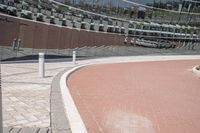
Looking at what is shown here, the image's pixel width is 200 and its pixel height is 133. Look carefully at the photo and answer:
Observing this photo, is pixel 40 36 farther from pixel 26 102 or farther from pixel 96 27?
pixel 96 27

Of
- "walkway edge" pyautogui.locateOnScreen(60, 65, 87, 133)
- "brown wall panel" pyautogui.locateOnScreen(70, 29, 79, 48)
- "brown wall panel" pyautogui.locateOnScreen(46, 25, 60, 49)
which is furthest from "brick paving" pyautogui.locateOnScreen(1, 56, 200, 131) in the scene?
"brown wall panel" pyautogui.locateOnScreen(70, 29, 79, 48)

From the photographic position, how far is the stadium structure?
88.3 feet

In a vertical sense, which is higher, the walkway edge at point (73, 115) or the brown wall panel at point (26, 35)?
the brown wall panel at point (26, 35)

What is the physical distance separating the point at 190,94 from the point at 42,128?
24.0 ft

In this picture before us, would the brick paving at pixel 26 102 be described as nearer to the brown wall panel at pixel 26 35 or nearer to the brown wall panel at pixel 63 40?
the brown wall panel at pixel 26 35

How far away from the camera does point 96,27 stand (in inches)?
2079

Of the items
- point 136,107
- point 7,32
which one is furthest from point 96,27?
point 136,107

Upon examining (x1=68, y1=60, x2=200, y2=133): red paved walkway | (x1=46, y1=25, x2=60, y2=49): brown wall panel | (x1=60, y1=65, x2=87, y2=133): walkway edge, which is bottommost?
(x1=68, y1=60, x2=200, y2=133): red paved walkway

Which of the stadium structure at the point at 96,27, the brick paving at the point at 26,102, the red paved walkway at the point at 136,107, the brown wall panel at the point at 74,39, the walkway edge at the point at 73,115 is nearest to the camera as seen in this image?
the walkway edge at the point at 73,115

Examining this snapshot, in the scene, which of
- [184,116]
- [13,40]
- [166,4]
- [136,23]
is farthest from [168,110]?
[166,4]

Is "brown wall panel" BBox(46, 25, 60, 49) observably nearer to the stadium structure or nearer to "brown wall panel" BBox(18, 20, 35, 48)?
the stadium structure

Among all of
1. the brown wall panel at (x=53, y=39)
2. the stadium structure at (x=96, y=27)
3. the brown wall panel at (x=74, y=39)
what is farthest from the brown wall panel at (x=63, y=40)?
the brown wall panel at (x=74, y=39)

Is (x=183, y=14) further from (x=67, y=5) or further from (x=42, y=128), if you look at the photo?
(x=42, y=128)

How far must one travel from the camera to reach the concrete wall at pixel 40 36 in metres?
23.8
